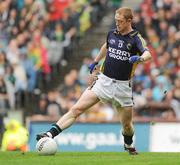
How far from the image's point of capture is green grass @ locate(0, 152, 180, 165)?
12.3 metres

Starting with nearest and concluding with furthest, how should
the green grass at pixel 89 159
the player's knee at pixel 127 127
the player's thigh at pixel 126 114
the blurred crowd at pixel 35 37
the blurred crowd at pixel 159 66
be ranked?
the green grass at pixel 89 159 → the player's thigh at pixel 126 114 → the player's knee at pixel 127 127 → the blurred crowd at pixel 159 66 → the blurred crowd at pixel 35 37

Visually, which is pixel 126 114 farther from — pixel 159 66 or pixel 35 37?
pixel 35 37

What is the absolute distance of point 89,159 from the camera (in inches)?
510

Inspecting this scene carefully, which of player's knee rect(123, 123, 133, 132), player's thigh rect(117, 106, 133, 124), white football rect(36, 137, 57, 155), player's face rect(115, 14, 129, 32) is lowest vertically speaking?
white football rect(36, 137, 57, 155)

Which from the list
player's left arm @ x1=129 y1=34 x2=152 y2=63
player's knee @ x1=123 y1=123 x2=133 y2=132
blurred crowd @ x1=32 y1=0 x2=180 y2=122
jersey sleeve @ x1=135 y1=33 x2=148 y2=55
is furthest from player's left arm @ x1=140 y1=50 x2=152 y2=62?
blurred crowd @ x1=32 y1=0 x2=180 y2=122

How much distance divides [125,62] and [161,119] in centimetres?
694

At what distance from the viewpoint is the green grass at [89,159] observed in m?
12.3

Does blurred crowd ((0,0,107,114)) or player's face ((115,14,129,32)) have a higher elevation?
blurred crowd ((0,0,107,114))

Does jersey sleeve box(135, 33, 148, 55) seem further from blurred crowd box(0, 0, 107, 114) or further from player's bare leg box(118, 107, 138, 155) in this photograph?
blurred crowd box(0, 0, 107, 114)

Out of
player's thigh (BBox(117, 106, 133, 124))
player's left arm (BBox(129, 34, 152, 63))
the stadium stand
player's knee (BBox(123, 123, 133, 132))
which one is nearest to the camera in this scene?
player's left arm (BBox(129, 34, 152, 63))

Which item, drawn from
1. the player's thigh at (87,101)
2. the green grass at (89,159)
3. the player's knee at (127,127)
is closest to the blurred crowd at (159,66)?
the player's knee at (127,127)

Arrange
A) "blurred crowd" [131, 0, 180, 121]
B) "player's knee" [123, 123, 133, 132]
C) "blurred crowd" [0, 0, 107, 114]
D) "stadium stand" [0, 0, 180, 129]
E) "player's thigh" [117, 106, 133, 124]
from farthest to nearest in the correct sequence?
"blurred crowd" [0, 0, 107, 114] < "stadium stand" [0, 0, 180, 129] < "blurred crowd" [131, 0, 180, 121] < "player's knee" [123, 123, 133, 132] < "player's thigh" [117, 106, 133, 124]

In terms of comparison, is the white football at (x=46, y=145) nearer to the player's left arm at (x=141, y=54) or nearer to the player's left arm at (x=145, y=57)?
the player's left arm at (x=141, y=54)

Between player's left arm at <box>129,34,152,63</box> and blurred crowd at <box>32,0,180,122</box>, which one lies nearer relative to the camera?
player's left arm at <box>129,34,152,63</box>
